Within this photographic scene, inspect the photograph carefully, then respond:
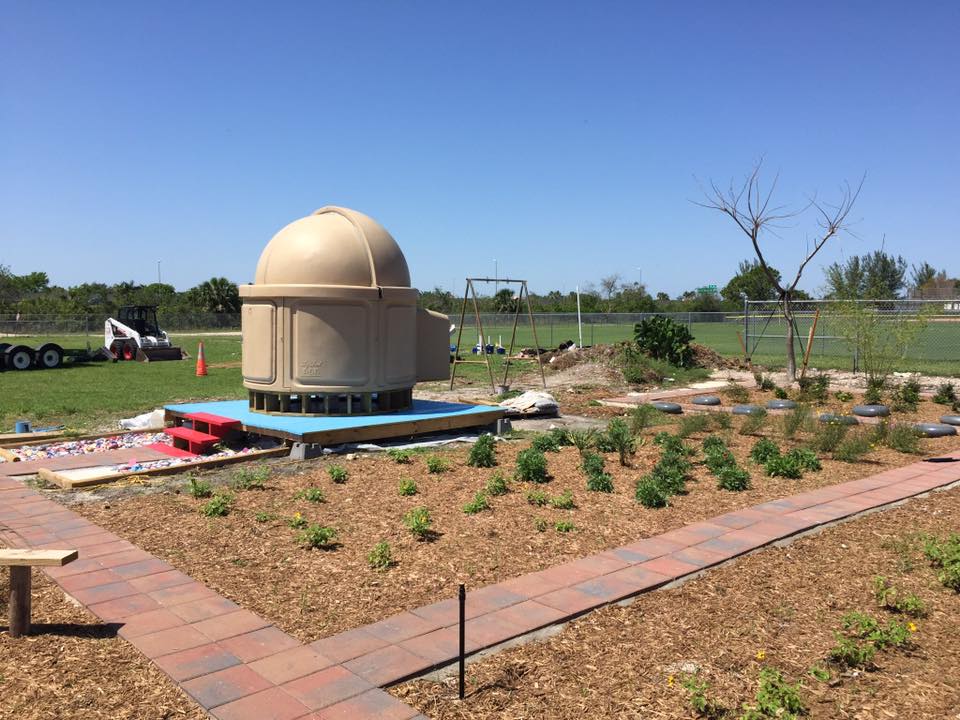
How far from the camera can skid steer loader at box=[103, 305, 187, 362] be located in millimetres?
28156

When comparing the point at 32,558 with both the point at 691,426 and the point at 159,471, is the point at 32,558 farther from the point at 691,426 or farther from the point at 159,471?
the point at 691,426

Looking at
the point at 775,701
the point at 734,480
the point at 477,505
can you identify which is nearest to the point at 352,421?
the point at 477,505

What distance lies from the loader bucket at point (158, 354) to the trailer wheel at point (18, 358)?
170 inches

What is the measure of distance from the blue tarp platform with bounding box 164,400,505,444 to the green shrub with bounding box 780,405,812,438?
4262 millimetres

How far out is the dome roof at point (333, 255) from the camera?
11.1 m

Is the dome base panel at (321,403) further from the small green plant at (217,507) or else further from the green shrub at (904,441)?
the green shrub at (904,441)

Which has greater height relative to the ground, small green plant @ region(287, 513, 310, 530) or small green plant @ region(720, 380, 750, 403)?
small green plant @ region(720, 380, 750, 403)

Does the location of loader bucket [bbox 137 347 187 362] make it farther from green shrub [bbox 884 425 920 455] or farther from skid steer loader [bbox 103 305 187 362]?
green shrub [bbox 884 425 920 455]

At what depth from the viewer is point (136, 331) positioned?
29188 millimetres

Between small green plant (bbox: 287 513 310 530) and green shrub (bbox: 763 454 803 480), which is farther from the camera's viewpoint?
green shrub (bbox: 763 454 803 480)

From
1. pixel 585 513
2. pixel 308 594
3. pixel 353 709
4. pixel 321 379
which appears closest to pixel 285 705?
pixel 353 709

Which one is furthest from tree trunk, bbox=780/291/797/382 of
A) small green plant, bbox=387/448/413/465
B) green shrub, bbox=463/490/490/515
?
green shrub, bbox=463/490/490/515

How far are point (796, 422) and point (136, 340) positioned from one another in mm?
24199

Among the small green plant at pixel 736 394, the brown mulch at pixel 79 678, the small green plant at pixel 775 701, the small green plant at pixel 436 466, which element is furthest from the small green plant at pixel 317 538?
the small green plant at pixel 736 394
